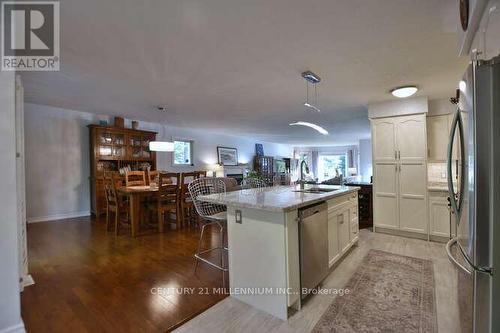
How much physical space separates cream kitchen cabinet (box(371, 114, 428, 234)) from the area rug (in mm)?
1150

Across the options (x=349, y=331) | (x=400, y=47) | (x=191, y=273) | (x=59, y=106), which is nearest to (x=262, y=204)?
(x=349, y=331)

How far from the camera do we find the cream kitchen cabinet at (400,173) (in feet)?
11.8

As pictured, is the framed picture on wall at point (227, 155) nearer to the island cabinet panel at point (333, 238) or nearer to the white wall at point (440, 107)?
the white wall at point (440, 107)

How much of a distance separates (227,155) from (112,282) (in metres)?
6.31

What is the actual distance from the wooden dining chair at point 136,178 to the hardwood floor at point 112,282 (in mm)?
1309

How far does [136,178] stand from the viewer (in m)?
4.99

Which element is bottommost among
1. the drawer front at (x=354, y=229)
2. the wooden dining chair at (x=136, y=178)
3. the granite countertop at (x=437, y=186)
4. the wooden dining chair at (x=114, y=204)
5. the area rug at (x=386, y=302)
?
the area rug at (x=386, y=302)

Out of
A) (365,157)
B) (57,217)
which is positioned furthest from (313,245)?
(365,157)

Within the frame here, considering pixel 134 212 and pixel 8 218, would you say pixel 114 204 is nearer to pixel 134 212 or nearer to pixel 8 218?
pixel 134 212

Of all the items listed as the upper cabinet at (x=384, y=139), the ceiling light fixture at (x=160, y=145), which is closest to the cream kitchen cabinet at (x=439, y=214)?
the upper cabinet at (x=384, y=139)

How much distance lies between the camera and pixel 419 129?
3613 mm

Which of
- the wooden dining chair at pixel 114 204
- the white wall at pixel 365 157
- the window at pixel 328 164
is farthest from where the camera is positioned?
the window at pixel 328 164

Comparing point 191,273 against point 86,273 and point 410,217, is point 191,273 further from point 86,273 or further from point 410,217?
point 410,217

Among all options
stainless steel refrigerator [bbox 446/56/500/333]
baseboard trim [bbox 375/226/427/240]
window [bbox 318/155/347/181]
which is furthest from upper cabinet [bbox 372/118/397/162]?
window [bbox 318/155/347/181]
